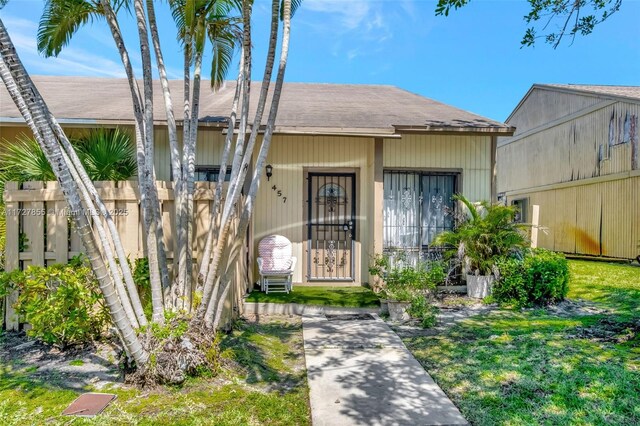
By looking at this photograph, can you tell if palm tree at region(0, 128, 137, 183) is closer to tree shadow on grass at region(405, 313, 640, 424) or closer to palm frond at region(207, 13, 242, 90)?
palm frond at region(207, 13, 242, 90)

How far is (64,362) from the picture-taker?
3.81m

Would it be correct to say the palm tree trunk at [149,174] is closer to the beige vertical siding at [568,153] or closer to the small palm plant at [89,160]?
the small palm plant at [89,160]

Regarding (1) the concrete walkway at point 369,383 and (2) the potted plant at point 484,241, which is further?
(2) the potted plant at point 484,241

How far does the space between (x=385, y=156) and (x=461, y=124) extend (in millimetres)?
1523

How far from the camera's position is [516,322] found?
17.9ft

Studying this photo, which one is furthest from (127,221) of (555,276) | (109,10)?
(555,276)

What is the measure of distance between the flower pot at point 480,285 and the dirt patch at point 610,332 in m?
1.71

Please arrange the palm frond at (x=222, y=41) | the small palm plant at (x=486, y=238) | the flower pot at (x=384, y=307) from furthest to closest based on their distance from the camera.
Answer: the small palm plant at (x=486, y=238) < the flower pot at (x=384, y=307) < the palm frond at (x=222, y=41)

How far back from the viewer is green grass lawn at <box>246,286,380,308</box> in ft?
20.1

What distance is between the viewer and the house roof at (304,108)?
268 inches

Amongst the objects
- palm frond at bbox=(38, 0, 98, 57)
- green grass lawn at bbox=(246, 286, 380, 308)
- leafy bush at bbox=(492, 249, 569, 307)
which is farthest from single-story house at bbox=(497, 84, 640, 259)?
palm frond at bbox=(38, 0, 98, 57)

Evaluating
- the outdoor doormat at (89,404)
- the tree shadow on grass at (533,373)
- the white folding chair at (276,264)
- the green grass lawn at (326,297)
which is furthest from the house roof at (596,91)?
the outdoor doormat at (89,404)

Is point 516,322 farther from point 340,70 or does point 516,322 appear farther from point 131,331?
point 340,70

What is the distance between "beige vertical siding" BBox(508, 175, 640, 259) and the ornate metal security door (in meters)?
8.85
